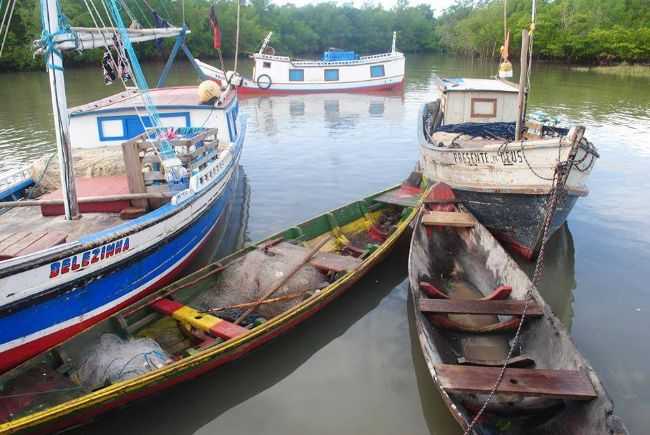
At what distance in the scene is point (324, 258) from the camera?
28.5 feet

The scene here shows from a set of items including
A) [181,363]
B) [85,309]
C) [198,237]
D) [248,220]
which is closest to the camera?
[181,363]

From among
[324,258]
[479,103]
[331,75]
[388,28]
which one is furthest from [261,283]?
[388,28]

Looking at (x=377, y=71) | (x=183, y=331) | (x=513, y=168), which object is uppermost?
(x=377, y=71)

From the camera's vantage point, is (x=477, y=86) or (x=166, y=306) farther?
(x=477, y=86)

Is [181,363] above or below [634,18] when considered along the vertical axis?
below

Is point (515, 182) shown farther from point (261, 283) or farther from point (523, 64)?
point (261, 283)

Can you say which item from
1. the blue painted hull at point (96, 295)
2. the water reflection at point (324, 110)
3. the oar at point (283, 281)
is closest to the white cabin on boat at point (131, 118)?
the blue painted hull at point (96, 295)

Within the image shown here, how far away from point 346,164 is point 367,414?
11346 millimetres

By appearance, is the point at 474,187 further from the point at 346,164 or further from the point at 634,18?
the point at 634,18

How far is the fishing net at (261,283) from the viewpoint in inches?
301

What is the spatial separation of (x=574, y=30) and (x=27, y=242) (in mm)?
61036

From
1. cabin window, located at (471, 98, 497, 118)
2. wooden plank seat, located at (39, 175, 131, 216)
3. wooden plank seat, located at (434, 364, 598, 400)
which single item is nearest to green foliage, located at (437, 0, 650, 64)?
cabin window, located at (471, 98, 497, 118)

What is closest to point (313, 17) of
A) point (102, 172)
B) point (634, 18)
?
point (634, 18)

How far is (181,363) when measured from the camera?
5766mm
